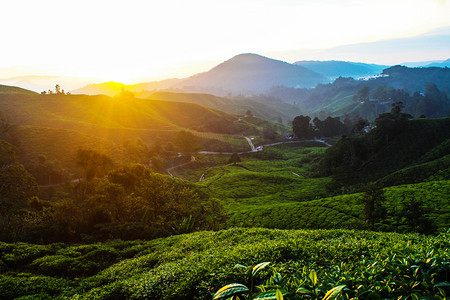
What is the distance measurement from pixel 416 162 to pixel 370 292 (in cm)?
5631

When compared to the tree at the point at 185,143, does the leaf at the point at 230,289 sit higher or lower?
higher

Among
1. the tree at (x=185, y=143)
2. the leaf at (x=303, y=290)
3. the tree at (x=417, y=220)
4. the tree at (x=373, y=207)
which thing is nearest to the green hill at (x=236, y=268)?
the leaf at (x=303, y=290)

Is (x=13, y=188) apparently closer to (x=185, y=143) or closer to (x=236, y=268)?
(x=236, y=268)

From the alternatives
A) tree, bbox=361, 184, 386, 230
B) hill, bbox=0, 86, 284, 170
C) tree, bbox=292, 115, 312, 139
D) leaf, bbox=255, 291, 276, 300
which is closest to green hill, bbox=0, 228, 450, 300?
leaf, bbox=255, 291, 276, 300

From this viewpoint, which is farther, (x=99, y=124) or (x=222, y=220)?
(x=99, y=124)

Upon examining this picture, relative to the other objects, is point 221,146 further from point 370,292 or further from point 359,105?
point 359,105

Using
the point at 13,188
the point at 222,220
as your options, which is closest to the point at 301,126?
the point at 222,220

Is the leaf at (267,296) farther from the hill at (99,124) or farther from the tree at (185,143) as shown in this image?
the tree at (185,143)

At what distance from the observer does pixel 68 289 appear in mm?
11414

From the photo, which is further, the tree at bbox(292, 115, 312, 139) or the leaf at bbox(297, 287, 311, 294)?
the tree at bbox(292, 115, 312, 139)

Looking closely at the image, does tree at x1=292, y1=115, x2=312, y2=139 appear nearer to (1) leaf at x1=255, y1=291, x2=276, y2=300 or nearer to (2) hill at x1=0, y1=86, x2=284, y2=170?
(2) hill at x1=0, y1=86, x2=284, y2=170

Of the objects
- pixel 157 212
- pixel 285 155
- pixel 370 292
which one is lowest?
pixel 285 155

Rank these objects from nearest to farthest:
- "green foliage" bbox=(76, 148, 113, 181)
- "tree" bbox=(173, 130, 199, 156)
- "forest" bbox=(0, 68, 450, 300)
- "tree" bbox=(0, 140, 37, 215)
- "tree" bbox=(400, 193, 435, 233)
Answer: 1. "forest" bbox=(0, 68, 450, 300)
2. "tree" bbox=(400, 193, 435, 233)
3. "tree" bbox=(0, 140, 37, 215)
4. "green foliage" bbox=(76, 148, 113, 181)
5. "tree" bbox=(173, 130, 199, 156)

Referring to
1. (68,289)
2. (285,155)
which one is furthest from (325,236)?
(285,155)
